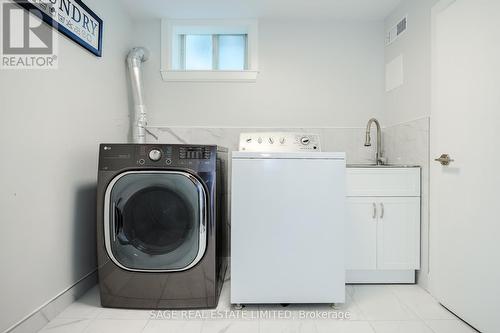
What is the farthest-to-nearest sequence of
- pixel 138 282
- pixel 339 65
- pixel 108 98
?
1. pixel 339 65
2. pixel 108 98
3. pixel 138 282

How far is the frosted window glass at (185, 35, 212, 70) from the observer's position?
271cm

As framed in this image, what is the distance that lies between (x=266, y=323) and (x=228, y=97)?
1.82 metres

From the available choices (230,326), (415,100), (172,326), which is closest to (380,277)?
(230,326)

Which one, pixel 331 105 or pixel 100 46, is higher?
pixel 100 46

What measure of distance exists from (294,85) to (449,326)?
2.01 meters

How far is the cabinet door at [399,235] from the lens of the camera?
196 centimetres

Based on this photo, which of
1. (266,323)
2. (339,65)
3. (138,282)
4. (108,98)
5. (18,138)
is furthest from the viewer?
(339,65)

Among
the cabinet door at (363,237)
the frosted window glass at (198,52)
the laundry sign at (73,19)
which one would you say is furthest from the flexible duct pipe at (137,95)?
the cabinet door at (363,237)

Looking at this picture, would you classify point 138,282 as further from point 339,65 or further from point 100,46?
point 339,65

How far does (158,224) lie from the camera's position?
161 centimetres

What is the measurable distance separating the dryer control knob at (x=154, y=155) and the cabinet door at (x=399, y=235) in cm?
152

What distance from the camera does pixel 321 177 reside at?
158 cm

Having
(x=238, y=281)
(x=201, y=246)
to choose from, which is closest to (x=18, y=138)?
(x=201, y=246)

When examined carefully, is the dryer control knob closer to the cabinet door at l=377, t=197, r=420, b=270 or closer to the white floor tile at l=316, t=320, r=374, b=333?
the white floor tile at l=316, t=320, r=374, b=333
